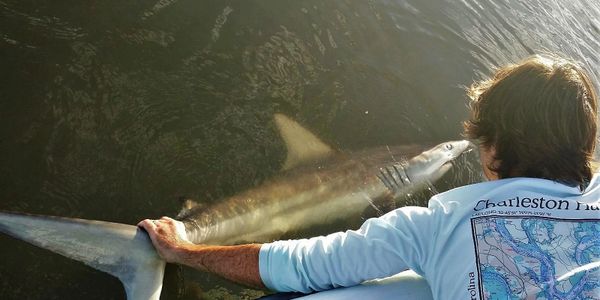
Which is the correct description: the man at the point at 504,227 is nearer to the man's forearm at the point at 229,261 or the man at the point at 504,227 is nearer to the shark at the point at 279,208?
the man's forearm at the point at 229,261

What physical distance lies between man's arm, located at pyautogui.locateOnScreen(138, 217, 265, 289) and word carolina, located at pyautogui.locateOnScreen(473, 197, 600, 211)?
1210 millimetres

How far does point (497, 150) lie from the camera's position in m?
2.61

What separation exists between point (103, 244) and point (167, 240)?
0.35 metres

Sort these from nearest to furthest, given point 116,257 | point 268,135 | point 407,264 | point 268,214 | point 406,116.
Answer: point 407,264
point 116,257
point 268,214
point 268,135
point 406,116

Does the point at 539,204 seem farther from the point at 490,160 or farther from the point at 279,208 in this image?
the point at 279,208

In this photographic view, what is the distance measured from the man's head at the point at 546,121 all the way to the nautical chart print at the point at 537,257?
34 cm

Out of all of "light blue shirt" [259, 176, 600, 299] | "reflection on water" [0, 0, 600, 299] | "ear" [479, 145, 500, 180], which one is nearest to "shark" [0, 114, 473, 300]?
"reflection on water" [0, 0, 600, 299]

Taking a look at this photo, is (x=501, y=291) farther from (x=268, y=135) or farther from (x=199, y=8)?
(x=199, y=8)

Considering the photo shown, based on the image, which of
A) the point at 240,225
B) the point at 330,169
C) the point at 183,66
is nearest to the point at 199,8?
the point at 183,66

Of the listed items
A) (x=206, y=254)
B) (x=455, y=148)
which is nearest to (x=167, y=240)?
(x=206, y=254)

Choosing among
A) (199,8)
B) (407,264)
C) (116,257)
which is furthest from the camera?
(199,8)

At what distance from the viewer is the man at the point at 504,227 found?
2.13 metres

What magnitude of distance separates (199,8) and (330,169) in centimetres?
193

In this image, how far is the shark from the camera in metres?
2.91
